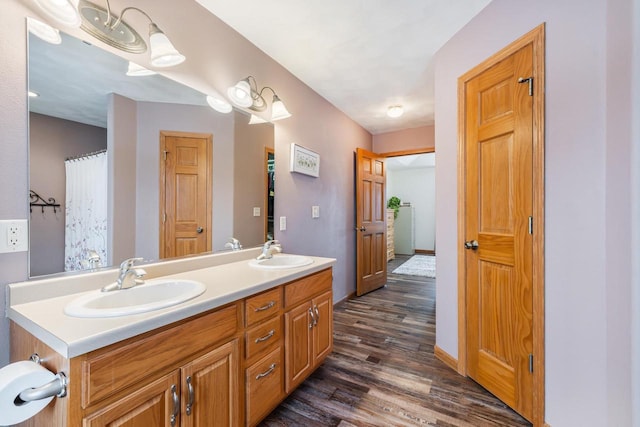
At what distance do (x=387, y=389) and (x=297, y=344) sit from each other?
27.4 inches

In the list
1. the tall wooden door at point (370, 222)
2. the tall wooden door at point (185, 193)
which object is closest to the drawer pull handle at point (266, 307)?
the tall wooden door at point (185, 193)

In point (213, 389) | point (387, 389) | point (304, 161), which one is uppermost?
point (304, 161)

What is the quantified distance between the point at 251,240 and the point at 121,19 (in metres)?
1.41

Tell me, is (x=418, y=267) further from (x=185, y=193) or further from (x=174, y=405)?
(x=174, y=405)

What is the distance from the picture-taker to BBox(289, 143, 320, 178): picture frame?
240 centimetres

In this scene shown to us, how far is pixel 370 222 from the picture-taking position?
3820 mm

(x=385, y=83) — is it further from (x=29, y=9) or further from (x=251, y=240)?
(x=29, y=9)

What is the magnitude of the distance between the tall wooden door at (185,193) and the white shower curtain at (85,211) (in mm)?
251

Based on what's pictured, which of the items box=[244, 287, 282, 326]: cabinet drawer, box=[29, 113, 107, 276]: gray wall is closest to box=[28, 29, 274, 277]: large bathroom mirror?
box=[29, 113, 107, 276]: gray wall

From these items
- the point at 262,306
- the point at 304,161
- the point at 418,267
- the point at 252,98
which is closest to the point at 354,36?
the point at 252,98

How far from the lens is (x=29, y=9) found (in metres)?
1.00

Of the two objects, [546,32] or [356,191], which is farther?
[356,191]

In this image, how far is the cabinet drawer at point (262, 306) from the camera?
1.23 meters

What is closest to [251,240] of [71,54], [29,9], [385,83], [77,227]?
[77,227]
